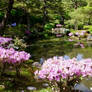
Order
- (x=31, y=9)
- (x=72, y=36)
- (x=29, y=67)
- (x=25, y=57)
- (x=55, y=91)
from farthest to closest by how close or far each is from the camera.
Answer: (x=72, y=36) → (x=31, y=9) → (x=29, y=67) → (x=25, y=57) → (x=55, y=91)

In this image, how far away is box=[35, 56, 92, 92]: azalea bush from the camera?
21.7ft

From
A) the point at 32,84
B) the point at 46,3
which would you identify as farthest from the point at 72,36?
the point at 32,84

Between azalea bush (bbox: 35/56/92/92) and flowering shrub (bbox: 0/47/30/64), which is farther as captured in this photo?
flowering shrub (bbox: 0/47/30/64)

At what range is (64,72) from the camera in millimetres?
6590

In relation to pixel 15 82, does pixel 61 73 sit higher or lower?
higher

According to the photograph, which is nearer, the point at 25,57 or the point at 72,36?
the point at 25,57

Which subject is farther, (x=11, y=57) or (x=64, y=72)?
(x=11, y=57)

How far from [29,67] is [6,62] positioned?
9.92ft

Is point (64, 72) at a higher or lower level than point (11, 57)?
higher

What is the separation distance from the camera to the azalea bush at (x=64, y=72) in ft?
21.7

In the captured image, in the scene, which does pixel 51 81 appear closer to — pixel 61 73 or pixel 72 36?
pixel 61 73

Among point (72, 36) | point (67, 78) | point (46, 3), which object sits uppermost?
point (67, 78)

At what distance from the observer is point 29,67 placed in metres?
12.3

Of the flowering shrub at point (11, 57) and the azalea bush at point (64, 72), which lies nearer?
the azalea bush at point (64, 72)
